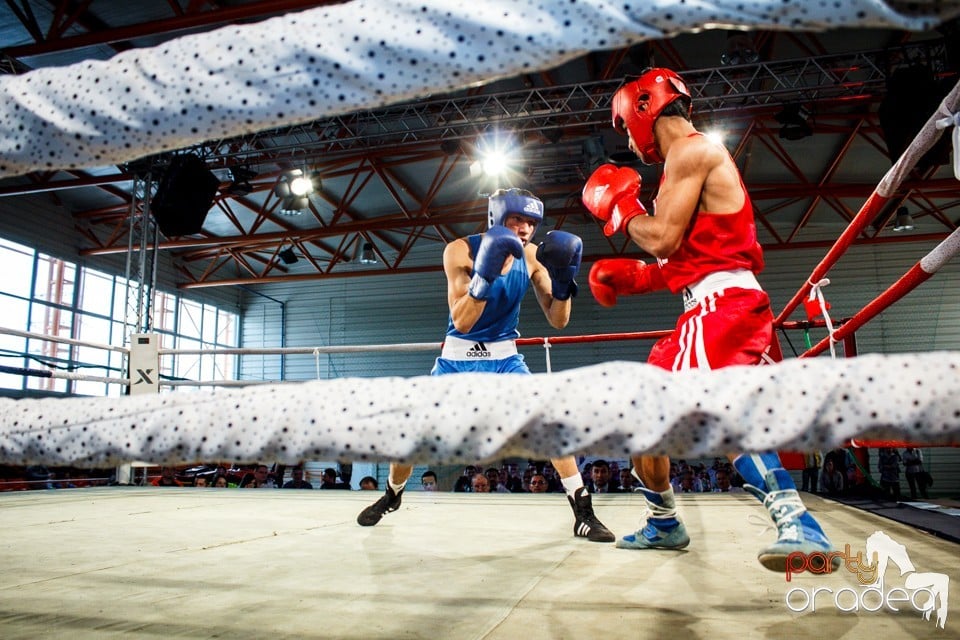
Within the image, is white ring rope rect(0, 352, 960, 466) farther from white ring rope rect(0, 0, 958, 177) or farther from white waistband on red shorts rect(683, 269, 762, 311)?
white waistband on red shorts rect(683, 269, 762, 311)

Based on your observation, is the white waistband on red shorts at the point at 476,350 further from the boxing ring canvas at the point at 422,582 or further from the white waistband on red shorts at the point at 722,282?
the white waistband on red shorts at the point at 722,282

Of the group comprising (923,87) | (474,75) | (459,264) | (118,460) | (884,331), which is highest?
(923,87)

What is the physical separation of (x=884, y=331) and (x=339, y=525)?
11.3m

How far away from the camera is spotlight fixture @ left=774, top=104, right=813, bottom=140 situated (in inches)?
274

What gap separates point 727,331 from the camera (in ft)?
4.53

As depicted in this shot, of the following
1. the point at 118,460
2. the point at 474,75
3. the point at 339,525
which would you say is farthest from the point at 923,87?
the point at 118,460

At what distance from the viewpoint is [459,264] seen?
244 centimetres

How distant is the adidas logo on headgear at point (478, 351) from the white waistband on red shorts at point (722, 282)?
1.06 metres

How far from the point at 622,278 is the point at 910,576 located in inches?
37.8

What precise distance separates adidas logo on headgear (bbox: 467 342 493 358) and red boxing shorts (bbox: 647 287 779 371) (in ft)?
3.43

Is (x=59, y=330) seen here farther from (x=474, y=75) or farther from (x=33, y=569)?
(x=474, y=75)

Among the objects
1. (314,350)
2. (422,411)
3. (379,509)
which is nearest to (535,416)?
(422,411)

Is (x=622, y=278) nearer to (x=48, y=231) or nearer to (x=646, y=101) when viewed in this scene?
(x=646, y=101)

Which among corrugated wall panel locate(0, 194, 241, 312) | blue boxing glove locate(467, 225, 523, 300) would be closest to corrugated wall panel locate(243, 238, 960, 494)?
corrugated wall panel locate(0, 194, 241, 312)
